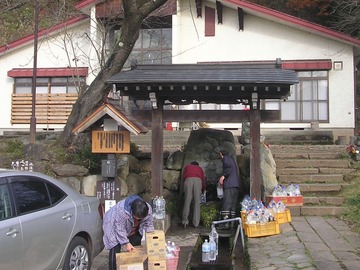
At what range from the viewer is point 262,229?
316 inches

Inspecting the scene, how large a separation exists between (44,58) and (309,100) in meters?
12.9

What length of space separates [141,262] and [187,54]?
52.1ft

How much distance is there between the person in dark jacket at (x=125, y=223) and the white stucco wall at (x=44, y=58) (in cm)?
1576

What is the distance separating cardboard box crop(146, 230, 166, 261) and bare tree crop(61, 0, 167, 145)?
611 cm

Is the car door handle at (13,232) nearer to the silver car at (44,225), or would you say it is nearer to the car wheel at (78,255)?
the silver car at (44,225)

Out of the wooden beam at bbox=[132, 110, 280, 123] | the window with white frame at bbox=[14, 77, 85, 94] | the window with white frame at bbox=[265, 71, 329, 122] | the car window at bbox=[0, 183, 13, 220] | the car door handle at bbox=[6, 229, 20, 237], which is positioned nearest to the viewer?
the car door handle at bbox=[6, 229, 20, 237]

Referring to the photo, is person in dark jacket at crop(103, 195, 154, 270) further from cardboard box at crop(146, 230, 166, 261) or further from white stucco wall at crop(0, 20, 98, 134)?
white stucco wall at crop(0, 20, 98, 134)

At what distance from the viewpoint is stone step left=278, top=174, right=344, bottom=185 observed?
11914 mm

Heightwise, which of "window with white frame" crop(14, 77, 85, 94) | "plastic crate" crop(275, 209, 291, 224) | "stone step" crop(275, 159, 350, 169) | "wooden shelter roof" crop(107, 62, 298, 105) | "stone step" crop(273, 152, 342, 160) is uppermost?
"window with white frame" crop(14, 77, 85, 94)

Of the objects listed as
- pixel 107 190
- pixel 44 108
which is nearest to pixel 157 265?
pixel 107 190

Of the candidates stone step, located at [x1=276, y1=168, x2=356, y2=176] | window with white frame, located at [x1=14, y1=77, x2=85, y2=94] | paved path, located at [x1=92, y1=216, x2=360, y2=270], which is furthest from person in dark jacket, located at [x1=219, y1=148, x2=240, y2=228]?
window with white frame, located at [x1=14, y1=77, x2=85, y2=94]

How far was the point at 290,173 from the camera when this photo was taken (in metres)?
12.4

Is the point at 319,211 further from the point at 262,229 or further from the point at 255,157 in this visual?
the point at 262,229

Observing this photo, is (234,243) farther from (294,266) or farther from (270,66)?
(270,66)
